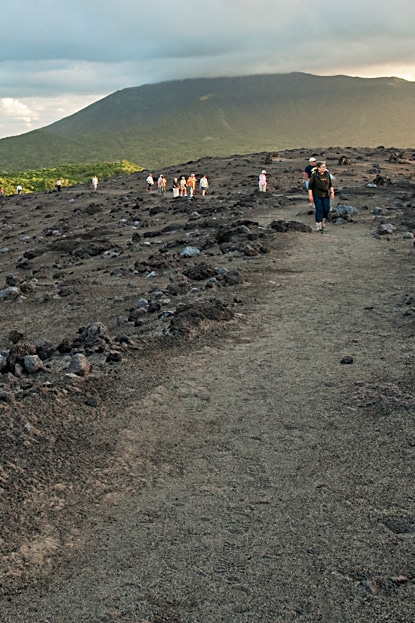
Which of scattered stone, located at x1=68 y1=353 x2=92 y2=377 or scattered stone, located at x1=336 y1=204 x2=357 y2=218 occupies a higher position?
scattered stone, located at x1=336 y1=204 x2=357 y2=218

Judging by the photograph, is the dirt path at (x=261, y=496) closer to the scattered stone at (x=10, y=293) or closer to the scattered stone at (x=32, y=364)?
the scattered stone at (x=32, y=364)


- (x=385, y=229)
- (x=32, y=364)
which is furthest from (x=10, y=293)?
(x=385, y=229)

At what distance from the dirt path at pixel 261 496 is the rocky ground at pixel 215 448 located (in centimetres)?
1

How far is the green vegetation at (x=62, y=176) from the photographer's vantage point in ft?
184

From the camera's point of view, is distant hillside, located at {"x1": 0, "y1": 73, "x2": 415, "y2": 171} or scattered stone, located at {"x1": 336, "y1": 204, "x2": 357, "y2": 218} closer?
scattered stone, located at {"x1": 336, "y1": 204, "x2": 357, "y2": 218}

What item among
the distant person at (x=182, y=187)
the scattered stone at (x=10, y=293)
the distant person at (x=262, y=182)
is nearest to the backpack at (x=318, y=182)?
the scattered stone at (x=10, y=293)

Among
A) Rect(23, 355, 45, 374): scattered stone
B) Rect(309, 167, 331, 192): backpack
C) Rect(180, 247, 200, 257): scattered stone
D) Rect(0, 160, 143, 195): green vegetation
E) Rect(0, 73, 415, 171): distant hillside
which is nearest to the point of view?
Rect(23, 355, 45, 374): scattered stone

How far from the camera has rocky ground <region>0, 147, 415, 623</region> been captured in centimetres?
377

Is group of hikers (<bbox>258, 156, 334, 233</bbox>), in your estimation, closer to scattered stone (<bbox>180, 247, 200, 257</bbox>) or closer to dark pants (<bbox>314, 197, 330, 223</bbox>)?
dark pants (<bbox>314, 197, 330, 223</bbox>)

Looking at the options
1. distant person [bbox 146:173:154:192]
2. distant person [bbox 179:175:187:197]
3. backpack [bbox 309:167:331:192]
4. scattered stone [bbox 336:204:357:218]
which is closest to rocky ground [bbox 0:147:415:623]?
backpack [bbox 309:167:331:192]

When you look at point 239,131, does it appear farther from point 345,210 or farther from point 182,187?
point 345,210

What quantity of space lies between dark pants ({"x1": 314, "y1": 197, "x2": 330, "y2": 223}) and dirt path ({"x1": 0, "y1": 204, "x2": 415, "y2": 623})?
23.2 feet

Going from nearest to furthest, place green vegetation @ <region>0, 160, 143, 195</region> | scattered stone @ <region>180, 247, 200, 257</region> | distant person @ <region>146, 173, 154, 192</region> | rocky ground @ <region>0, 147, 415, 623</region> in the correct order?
rocky ground @ <region>0, 147, 415, 623</region> < scattered stone @ <region>180, 247, 200, 257</region> < distant person @ <region>146, 173, 154, 192</region> < green vegetation @ <region>0, 160, 143, 195</region>

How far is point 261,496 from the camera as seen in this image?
4.60 meters
